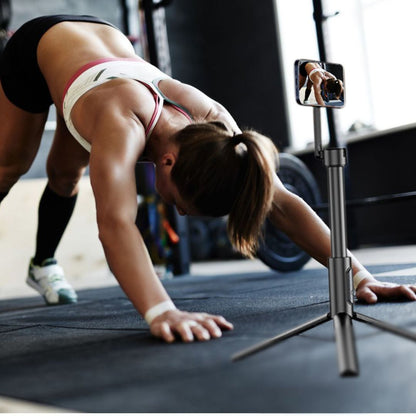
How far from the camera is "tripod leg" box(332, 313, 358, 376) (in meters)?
0.78

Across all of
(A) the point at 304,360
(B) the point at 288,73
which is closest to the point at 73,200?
(A) the point at 304,360

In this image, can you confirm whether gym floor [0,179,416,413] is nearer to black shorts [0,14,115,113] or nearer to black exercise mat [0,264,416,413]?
black exercise mat [0,264,416,413]

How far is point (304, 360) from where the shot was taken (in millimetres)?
878

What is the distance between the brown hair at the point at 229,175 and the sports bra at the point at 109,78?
0.59ft

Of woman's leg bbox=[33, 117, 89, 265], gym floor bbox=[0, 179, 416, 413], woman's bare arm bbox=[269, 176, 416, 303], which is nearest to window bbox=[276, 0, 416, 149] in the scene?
woman's leg bbox=[33, 117, 89, 265]

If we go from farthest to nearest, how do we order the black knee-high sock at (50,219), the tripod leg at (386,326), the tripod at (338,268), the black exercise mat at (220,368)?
the black knee-high sock at (50,219) → the tripod at (338,268) → the tripod leg at (386,326) → the black exercise mat at (220,368)

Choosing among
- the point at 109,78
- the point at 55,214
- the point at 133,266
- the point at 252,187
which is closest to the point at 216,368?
the point at 133,266

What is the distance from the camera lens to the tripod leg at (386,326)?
0.92 metres

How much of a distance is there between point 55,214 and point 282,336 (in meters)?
1.35

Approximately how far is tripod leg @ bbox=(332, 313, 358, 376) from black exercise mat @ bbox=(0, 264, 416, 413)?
0.6 inches

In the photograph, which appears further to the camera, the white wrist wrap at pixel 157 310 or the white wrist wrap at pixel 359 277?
the white wrist wrap at pixel 359 277

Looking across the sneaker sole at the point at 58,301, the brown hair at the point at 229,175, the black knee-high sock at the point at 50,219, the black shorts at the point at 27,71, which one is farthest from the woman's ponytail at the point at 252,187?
the sneaker sole at the point at 58,301

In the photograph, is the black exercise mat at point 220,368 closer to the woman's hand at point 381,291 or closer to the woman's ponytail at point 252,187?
the woman's hand at point 381,291

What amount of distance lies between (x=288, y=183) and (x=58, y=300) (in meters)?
1.22
